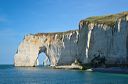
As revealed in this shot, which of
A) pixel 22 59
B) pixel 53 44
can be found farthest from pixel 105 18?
pixel 22 59

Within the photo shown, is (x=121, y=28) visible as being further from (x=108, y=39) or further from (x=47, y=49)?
(x=47, y=49)

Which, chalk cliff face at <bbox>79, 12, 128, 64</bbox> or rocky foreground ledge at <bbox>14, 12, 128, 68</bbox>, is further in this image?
rocky foreground ledge at <bbox>14, 12, 128, 68</bbox>

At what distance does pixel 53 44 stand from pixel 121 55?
147 ft

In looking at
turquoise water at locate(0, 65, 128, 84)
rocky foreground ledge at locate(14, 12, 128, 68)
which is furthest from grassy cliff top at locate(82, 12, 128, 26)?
turquoise water at locate(0, 65, 128, 84)

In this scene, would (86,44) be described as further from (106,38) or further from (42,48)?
(42,48)

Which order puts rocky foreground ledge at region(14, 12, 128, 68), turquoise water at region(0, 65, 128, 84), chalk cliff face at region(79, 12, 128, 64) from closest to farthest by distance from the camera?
turquoise water at region(0, 65, 128, 84) → chalk cliff face at region(79, 12, 128, 64) → rocky foreground ledge at region(14, 12, 128, 68)

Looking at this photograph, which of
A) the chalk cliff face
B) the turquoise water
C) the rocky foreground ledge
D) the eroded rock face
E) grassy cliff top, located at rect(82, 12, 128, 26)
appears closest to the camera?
the turquoise water

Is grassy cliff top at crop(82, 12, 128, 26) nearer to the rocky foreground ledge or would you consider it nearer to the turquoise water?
the rocky foreground ledge

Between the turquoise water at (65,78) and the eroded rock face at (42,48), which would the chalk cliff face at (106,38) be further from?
the eroded rock face at (42,48)

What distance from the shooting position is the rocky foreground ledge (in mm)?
67688

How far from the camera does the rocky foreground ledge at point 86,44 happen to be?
6769 cm

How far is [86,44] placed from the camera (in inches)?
3312

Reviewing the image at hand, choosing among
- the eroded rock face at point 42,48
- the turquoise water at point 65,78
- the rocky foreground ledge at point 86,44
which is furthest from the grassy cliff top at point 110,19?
the turquoise water at point 65,78

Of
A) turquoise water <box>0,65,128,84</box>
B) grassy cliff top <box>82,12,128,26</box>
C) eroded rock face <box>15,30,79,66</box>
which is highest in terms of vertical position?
grassy cliff top <box>82,12,128,26</box>
